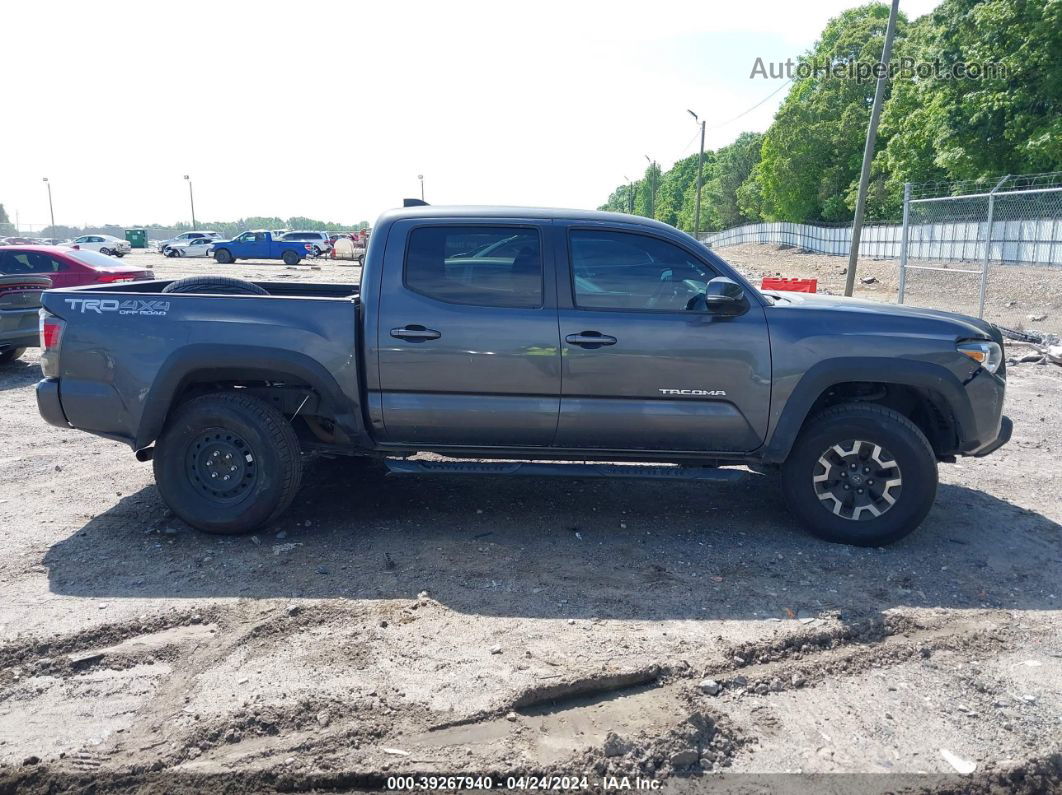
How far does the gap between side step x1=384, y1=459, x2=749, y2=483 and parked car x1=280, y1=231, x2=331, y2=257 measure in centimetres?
3975

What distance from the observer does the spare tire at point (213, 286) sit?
222 inches

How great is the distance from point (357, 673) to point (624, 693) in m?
1.15

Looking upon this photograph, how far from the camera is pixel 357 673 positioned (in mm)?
3561

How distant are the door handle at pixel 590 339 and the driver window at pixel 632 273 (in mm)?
185

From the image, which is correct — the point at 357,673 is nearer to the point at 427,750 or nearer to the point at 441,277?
the point at 427,750

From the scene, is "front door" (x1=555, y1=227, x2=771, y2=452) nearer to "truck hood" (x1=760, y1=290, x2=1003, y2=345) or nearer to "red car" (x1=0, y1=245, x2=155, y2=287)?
"truck hood" (x1=760, y1=290, x2=1003, y2=345)

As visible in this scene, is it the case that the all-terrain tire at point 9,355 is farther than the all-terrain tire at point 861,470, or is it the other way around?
the all-terrain tire at point 9,355

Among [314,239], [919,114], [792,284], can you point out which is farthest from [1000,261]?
[314,239]

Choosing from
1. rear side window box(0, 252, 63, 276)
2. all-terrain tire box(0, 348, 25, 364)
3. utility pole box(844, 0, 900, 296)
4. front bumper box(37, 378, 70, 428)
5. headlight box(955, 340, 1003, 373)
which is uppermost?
utility pole box(844, 0, 900, 296)

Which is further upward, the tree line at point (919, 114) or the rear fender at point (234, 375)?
the tree line at point (919, 114)

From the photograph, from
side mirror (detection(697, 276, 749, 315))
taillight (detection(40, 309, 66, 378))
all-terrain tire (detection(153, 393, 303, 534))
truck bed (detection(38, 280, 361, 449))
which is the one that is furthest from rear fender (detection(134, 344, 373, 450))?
side mirror (detection(697, 276, 749, 315))

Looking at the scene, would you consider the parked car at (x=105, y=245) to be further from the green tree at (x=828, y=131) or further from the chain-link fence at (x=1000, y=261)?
the chain-link fence at (x=1000, y=261)

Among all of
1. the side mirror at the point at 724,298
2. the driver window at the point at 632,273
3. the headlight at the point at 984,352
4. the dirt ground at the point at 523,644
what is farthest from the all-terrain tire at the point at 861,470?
the driver window at the point at 632,273

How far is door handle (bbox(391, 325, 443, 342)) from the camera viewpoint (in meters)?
4.86
